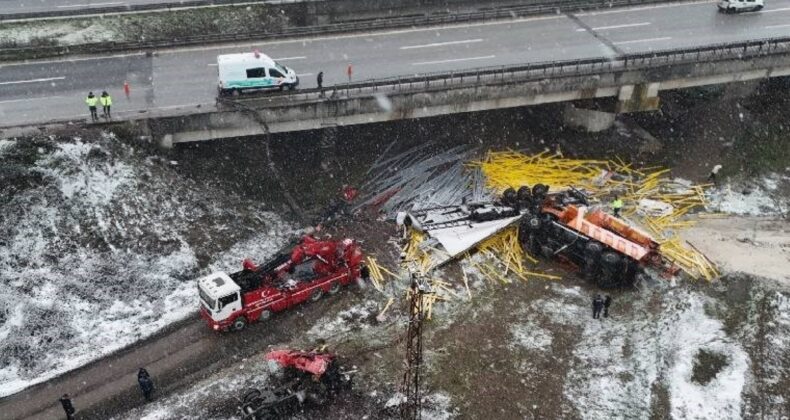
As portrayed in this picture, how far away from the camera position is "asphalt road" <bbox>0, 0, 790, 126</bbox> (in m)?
35.7

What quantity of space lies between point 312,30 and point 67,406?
23269 millimetres

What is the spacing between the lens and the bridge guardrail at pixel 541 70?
115ft

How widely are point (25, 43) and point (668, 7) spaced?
120 feet

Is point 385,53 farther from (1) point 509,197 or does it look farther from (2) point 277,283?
(2) point 277,283

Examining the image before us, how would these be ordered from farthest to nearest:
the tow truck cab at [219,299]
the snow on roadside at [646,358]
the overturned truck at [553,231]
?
1. the overturned truck at [553,231]
2. the tow truck cab at [219,299]
3. the snow on roadside at [646,358]

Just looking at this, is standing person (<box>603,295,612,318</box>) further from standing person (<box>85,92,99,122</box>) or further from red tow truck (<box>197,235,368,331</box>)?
standing person (<box>85,92,99,122</box>)

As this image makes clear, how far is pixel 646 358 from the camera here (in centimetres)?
2959

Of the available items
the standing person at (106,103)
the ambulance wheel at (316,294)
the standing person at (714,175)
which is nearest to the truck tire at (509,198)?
the ambulance wheel at (316,294)

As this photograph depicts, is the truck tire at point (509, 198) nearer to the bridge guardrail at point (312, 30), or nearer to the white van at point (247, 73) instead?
the white van at point (247, 73)

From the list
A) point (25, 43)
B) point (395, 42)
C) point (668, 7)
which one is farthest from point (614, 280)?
point (25, 43)

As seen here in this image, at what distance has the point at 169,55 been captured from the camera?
3916 centimetres

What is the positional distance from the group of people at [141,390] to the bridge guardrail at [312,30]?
1904 cm

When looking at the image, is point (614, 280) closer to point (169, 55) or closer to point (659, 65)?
point (659, 65)

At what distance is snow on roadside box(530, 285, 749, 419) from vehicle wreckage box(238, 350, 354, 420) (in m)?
8.59
